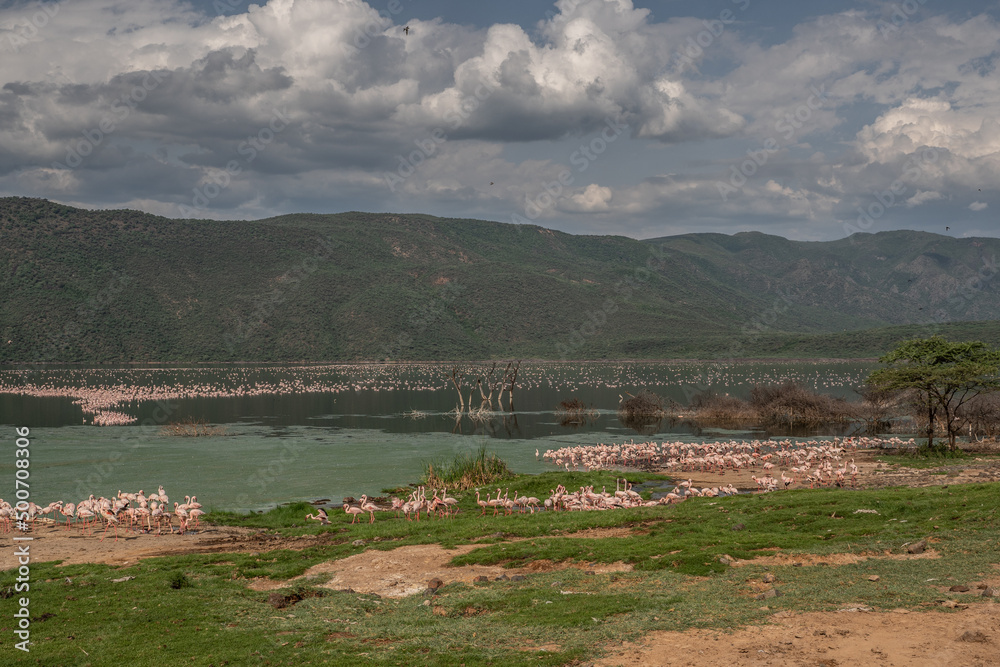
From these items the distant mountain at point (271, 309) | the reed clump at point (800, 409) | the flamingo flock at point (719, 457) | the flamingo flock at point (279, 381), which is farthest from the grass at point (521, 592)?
the distant mountain at point (271, 309)

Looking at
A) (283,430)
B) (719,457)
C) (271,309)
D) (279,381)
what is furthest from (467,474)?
(271,309)

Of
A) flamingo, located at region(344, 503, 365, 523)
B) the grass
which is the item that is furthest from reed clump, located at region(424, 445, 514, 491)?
the grass

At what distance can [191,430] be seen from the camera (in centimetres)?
4728

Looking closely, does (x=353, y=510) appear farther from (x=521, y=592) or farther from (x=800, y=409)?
(x=800, y=409)

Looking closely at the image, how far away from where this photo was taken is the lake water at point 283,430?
31641 mm

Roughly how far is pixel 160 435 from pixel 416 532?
3333 cm

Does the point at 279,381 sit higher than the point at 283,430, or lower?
higher

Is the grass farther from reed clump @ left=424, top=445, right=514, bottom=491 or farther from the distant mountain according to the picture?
the distant mountain

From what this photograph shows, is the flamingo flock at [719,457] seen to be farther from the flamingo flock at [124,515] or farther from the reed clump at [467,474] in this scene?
the flamingo flock at [124,515]

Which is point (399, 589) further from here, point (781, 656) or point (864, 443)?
point (864, 443)

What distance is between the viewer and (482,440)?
Result: 4703cm

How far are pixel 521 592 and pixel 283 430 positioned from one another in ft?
133

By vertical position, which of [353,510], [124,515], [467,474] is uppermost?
[124,515]

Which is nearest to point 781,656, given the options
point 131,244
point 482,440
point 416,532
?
point 416,532
